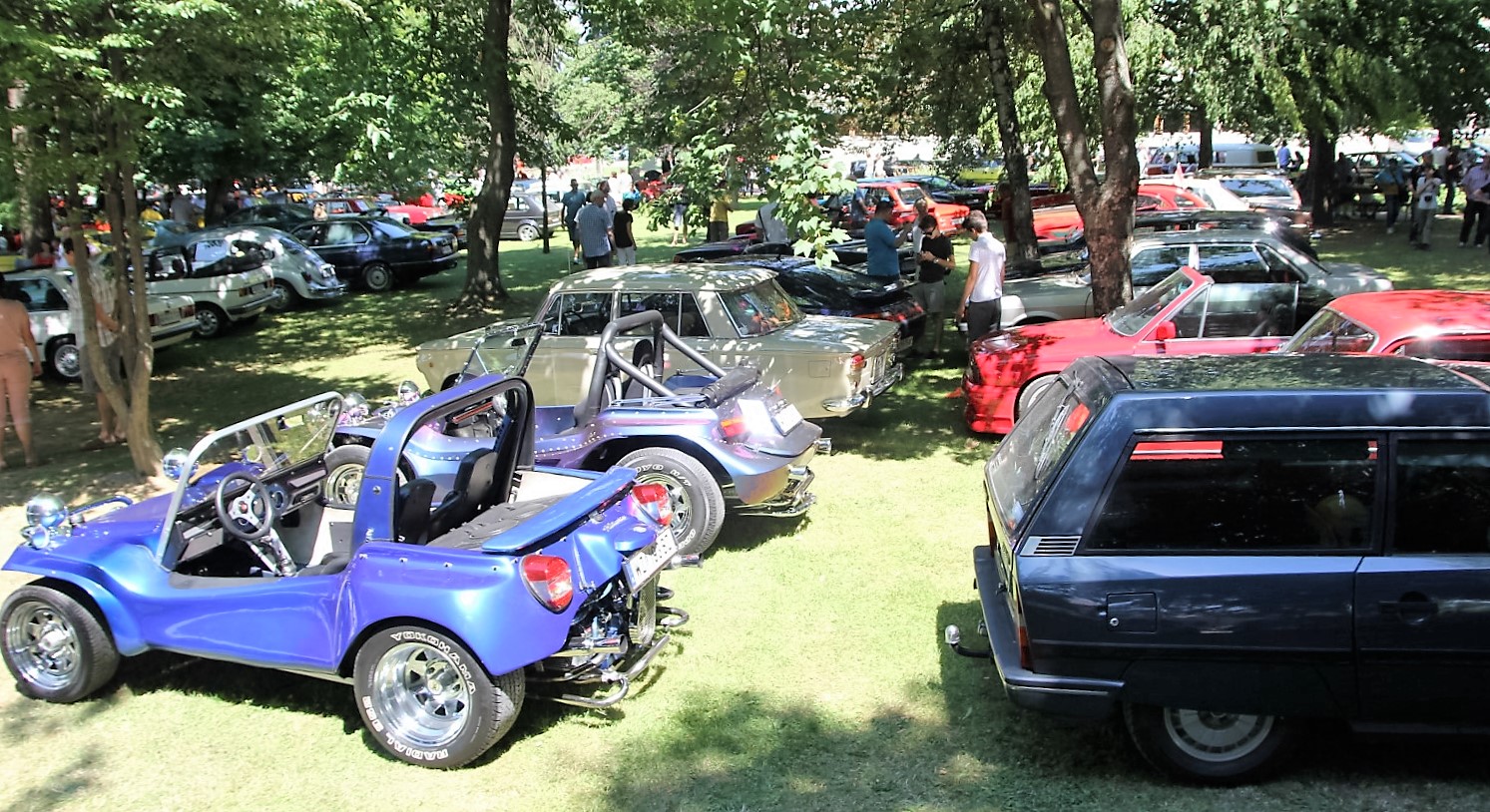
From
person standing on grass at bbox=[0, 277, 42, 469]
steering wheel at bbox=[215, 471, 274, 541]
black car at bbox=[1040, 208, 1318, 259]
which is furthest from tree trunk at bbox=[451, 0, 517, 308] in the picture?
steering wheel at bbox=[215, 471, 274, 541]

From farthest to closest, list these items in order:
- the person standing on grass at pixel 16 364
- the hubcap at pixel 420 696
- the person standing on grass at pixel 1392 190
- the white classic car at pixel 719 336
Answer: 1. the person standing on grass at pixel 1392 190
2. the person standing on grass at pixel 16 364
3. the white classic car at pixel 719 336
4. the hubcap at pixel 420 696

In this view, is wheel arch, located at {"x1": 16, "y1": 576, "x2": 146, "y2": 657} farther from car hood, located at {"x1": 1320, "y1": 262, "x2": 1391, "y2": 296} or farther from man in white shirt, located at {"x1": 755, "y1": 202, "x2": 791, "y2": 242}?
man in white shirt, located at {"x1": 755, "y1": 202, "x2": 791, "y2": 242}

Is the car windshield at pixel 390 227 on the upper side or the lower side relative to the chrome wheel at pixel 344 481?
upper

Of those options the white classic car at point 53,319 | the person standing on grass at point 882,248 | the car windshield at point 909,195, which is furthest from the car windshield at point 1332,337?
the car windshield at point 909,195

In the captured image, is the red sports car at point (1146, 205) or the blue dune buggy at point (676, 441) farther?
the red sports car at point (1146, 205)

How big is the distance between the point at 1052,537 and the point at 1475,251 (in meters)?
20.1

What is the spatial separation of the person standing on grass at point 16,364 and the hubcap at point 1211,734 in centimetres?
982

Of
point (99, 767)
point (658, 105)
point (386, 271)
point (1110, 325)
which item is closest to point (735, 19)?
point (1110, 325)

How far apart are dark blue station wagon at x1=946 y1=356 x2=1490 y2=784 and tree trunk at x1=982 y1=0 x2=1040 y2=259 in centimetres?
1265

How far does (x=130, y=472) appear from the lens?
375 inches

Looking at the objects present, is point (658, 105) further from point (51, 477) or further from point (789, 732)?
point (789, 732)

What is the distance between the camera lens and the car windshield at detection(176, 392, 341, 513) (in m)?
5.15

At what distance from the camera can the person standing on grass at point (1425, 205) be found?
20.2 m

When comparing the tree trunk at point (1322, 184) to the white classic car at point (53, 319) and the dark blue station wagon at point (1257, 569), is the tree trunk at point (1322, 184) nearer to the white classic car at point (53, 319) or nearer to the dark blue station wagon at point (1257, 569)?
the white classic car at point (53, 319)
